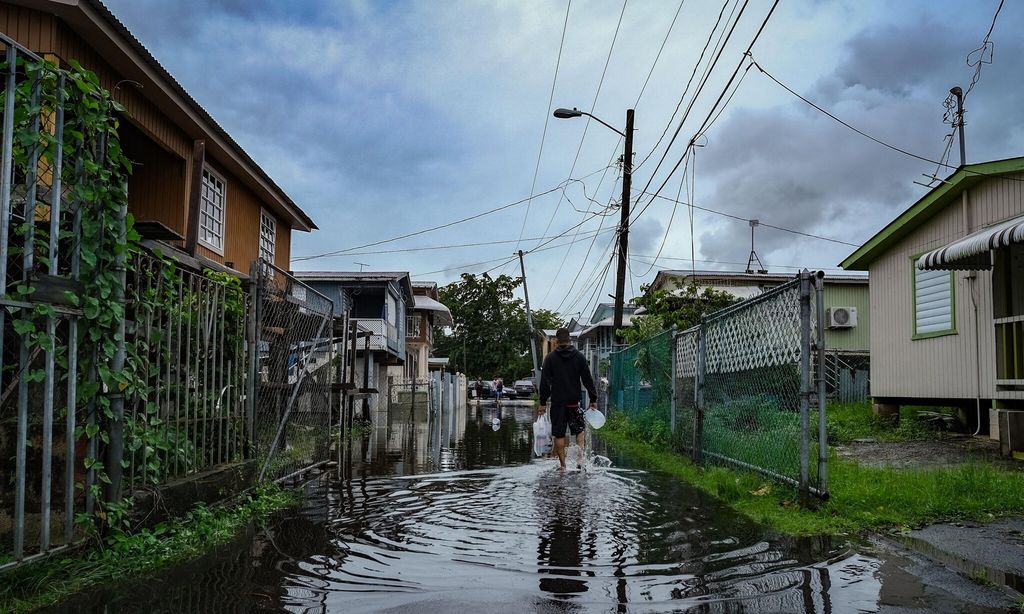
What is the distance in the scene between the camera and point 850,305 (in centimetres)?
2867

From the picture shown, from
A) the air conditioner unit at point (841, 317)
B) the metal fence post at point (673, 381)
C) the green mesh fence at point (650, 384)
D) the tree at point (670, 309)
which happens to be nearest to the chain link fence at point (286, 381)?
the metal fence post at point (673, 381)

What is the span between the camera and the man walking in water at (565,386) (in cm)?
1038

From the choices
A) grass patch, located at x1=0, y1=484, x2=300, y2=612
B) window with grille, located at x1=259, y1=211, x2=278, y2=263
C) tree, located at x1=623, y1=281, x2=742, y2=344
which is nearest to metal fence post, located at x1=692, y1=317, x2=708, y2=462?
grass patch, located at x1=0, y1=484, x2=300, y2=612

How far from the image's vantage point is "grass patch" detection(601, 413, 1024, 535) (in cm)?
623

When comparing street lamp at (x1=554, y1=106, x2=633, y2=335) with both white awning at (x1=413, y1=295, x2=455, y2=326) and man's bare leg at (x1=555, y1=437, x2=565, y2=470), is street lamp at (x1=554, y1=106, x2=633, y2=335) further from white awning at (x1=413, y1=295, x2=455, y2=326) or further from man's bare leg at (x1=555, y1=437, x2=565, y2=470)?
white awning at (x1=413, y1=295, x2=455, y2=326)

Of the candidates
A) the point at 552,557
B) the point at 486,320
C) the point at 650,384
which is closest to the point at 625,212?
the point at 650,384

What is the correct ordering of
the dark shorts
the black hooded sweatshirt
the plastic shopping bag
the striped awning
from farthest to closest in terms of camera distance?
the plastic shopping bag → the black hooded sweatshirt → the dark shorts → the striped awning

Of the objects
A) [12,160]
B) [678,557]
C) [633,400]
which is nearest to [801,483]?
[678,557]

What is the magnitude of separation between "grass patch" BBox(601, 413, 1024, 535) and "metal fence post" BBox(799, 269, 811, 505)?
0.29m

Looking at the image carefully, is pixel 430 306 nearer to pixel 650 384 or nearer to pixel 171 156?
pixel 171 156

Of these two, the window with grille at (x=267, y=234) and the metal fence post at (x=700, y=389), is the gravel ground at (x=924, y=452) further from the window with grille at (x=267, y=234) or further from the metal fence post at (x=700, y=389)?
the window with grille at (x=267, y=234)

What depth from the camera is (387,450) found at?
1441 centimetres

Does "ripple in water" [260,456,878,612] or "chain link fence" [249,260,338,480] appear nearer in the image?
"ripple in water" [260,456,878,612]

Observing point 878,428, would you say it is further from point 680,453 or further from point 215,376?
point 215,376
